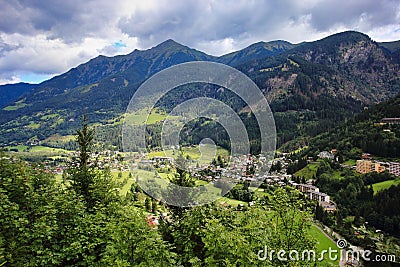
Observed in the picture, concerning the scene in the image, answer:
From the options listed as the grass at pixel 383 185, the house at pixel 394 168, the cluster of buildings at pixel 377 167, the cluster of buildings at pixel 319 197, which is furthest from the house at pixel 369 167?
the cluster of buildings at pixel 319 197

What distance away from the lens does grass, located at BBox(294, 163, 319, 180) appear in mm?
74525

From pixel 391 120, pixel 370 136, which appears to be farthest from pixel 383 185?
pixel 391 120

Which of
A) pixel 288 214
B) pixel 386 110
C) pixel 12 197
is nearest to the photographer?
pixel 288 214

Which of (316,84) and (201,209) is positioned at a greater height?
(316,84)

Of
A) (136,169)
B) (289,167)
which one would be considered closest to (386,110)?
(289,167)

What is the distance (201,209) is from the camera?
41.3 ft

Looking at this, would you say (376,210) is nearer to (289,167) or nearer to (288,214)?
(289,167)

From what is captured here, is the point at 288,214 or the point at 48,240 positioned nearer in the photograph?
the point at 48,240

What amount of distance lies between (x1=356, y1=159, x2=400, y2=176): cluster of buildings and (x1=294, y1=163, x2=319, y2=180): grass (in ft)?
37.4

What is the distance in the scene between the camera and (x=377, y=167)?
211 ft

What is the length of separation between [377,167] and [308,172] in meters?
17.0

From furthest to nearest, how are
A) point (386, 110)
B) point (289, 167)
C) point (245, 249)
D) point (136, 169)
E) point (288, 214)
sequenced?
1. point (386, 110)
2. point (289, 167)
3. point (136, 169)
4. point (288, 214)
5. point (245, 249)

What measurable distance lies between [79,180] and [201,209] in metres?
7.67

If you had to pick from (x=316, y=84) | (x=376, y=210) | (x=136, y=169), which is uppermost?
(x=316, y=84)
